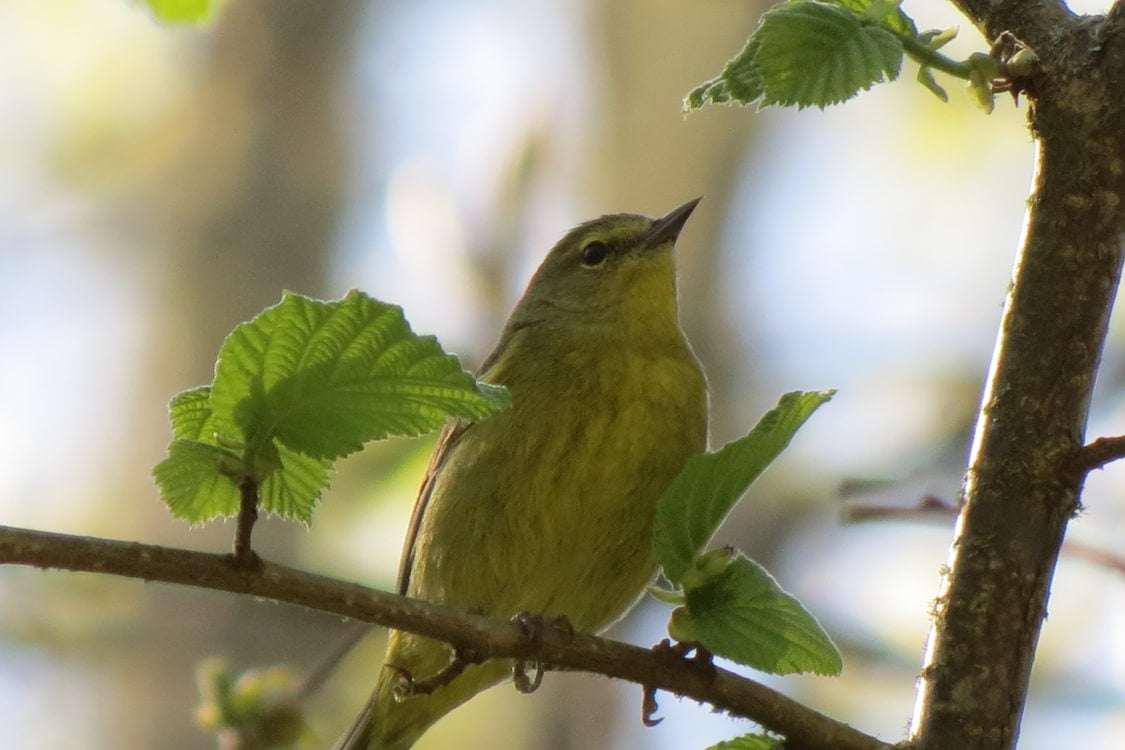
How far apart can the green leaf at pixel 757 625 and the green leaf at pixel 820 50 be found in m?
0.77

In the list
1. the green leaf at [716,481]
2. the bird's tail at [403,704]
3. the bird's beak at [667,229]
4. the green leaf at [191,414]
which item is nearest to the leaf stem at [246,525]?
the green leaf at [191,414]

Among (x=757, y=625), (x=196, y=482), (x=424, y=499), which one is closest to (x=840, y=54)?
(x=757, y=625)

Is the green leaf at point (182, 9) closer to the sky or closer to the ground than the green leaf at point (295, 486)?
closer to the sky

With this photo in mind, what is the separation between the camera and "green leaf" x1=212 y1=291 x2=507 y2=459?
1954 millimetres

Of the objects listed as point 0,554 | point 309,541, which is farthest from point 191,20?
point 309,541

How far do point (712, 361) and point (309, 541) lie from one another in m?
2.34

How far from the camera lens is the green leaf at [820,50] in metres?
2.21

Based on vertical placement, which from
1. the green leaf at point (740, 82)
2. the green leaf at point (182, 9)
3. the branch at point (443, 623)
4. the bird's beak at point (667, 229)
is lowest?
the branch at point (443, 623)

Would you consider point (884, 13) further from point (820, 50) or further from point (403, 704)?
point (403, 704)

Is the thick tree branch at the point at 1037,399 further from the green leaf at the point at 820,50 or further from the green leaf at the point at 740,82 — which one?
the green leaf at the point at 740,82

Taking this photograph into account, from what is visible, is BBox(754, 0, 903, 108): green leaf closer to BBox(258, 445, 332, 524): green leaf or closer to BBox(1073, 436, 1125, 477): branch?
BBox(1073, 436, 1125, 477): branch

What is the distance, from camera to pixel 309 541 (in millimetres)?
7023

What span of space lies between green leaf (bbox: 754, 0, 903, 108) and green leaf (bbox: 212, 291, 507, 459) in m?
0.71

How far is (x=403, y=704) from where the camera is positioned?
4309 mm
